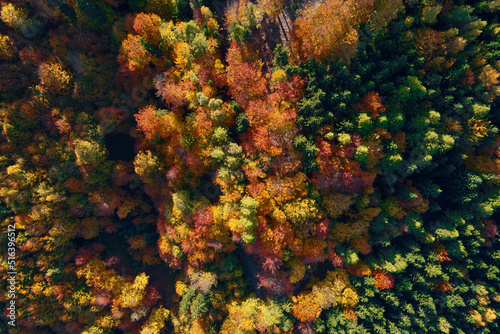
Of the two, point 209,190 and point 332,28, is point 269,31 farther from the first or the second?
point 209,190

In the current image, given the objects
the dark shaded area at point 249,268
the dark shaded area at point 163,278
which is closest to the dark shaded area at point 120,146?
the dark shaded area at point 163,278

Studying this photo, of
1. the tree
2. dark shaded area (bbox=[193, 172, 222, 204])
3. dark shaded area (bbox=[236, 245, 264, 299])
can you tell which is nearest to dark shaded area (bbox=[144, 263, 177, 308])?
dark shaded area (bbox=[236, 245, 264, 299])

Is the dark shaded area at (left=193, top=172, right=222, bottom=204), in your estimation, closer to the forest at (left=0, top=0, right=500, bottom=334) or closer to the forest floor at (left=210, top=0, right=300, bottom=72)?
the forest at (left=0, top=0, right=500, bottom=334)

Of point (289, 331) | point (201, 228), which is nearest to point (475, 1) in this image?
point (201, 228)

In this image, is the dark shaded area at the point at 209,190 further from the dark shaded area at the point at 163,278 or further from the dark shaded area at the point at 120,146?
the dark shaded area at the point at 163,278

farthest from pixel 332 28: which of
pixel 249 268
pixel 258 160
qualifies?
pixel 249 268

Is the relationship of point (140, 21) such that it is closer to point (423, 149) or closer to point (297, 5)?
point (297, 5)
